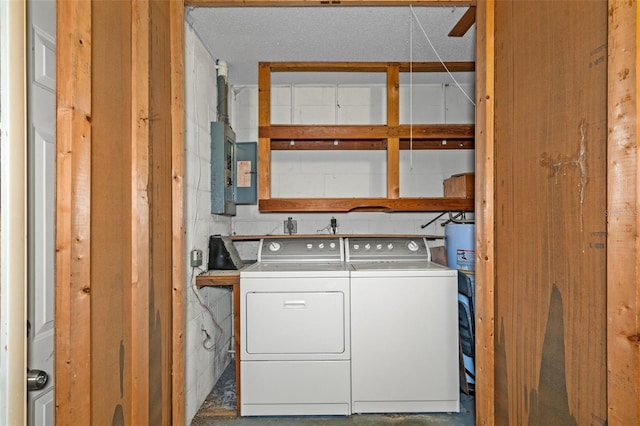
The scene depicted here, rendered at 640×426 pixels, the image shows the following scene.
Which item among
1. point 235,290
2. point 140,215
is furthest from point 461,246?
point 140,215

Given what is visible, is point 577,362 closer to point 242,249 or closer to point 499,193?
point 499,193

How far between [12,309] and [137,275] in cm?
58

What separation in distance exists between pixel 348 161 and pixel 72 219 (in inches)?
99.7

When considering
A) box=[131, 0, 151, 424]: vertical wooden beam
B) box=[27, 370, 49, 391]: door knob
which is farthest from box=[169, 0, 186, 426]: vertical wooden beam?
box=[27, 370, 49, 391]: door knob

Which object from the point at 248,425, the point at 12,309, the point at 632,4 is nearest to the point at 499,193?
the point at 632,4

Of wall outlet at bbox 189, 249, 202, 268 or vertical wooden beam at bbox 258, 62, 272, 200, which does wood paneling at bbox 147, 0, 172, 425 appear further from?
vertical wooden beam at bbox 258, 62, 272, 200

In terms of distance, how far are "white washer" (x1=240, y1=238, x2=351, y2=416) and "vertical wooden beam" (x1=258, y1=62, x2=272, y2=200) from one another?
79cm

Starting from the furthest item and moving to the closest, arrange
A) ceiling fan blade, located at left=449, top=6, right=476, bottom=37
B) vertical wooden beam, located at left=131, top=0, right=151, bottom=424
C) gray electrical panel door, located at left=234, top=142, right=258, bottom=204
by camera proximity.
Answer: gray electrical panel door, located at left=234, top=142, right=258, bottom=204, ceiling fan blade, located at left=449, top=6, right=476, bottom=37, vertical wooden beam, located at left=131, top=0, right=151, bottom=424

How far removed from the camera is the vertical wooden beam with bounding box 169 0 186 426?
5.41ft

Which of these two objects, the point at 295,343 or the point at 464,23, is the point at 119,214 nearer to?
the point at 295,343

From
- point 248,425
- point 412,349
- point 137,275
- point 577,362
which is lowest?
point 248,425

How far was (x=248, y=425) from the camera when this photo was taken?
224cm

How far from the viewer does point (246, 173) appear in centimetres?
312

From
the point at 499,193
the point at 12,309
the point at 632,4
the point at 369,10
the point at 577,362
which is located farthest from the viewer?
the point at 369,10
